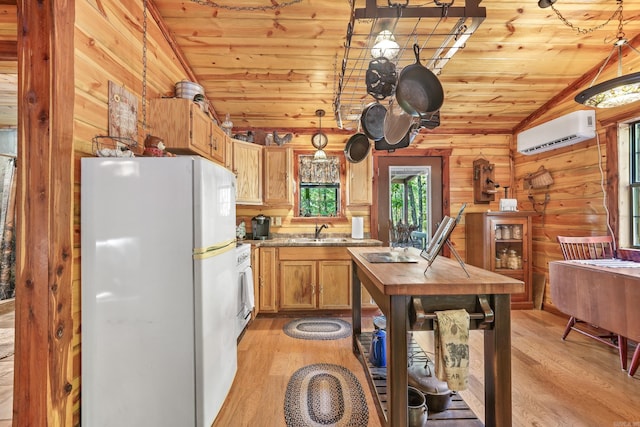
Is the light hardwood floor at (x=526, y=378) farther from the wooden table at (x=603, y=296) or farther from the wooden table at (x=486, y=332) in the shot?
the wooden table at (x=486, y=332)

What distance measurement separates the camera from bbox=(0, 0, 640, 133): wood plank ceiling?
2518 millimetres

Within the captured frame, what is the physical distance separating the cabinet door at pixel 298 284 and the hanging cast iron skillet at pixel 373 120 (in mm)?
1822

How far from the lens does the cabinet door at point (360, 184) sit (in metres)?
3.96

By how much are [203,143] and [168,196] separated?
132 centimetres

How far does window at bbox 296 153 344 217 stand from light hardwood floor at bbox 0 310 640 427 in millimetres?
1736

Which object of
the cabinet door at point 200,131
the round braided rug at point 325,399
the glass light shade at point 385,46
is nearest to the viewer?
the round braided rug at point 325,399

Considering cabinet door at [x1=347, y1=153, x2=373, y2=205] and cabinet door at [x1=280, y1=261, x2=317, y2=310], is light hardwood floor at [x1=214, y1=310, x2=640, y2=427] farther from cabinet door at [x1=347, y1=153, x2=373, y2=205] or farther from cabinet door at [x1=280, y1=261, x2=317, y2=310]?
cabinet door at [x1=347, y1=153, x2=373, y2=205]

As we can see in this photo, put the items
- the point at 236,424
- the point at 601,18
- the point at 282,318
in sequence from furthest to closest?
the point at 282,318, the point at 601,18, the point at 236,424

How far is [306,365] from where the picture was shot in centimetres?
243

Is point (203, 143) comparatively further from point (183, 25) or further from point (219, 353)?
point (219, 353)

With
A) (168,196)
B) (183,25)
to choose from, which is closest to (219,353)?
(168,196)

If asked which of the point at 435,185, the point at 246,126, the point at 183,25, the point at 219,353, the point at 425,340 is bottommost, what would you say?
the point at 425,340

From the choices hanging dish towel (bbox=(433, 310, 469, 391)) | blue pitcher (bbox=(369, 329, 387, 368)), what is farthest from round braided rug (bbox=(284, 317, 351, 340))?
hanging dish towel (bbox=(433, 310, 469, 391))

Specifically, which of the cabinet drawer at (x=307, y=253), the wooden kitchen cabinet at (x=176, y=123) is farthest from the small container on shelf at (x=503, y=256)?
the wooden kitchen cabinet at (x=176, y=123)
